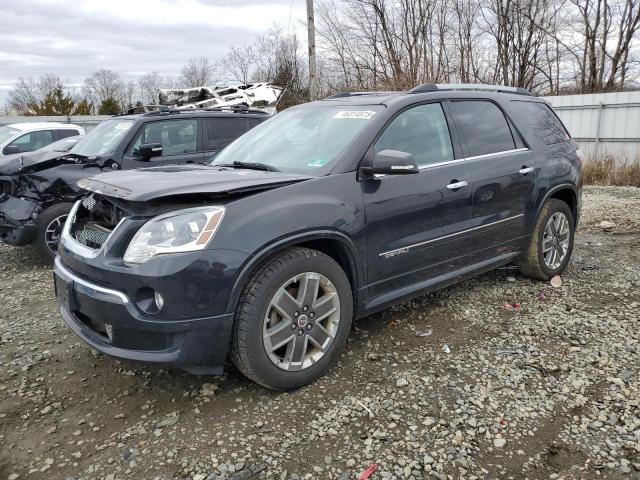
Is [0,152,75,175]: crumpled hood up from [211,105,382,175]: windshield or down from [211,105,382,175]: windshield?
down

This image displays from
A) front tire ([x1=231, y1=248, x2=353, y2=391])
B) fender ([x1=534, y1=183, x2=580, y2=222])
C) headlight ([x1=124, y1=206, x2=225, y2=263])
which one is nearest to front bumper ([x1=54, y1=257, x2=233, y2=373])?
front tire ([x1=231, y1=248, x2=353, y2=391])

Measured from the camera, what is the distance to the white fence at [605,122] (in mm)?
13438

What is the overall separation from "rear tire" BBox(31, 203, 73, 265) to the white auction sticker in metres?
3.90

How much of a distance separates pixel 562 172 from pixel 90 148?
581 centimetres

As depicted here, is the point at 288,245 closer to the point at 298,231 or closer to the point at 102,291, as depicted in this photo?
the point at 298,231

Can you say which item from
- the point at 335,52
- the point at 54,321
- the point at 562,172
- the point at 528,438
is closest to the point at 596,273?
the point at 562,172

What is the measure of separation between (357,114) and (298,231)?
1.21 metres

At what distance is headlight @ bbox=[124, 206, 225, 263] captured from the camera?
8.80 feet

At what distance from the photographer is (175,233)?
2715mm

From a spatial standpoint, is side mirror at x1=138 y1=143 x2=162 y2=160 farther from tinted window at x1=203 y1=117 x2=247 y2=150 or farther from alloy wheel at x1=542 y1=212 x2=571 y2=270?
alloy wheel at x1=542 y1=212 x2=571 y2=270

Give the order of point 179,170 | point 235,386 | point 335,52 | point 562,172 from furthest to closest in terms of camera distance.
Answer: point 335,52, point 562,172, point 179,170, point 235,386

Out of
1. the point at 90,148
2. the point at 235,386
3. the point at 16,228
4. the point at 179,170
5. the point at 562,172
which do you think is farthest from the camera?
the point at 90,148

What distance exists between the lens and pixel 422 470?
96.9 inches

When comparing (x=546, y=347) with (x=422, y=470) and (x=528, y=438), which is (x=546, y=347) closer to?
(x=528, y=438)
